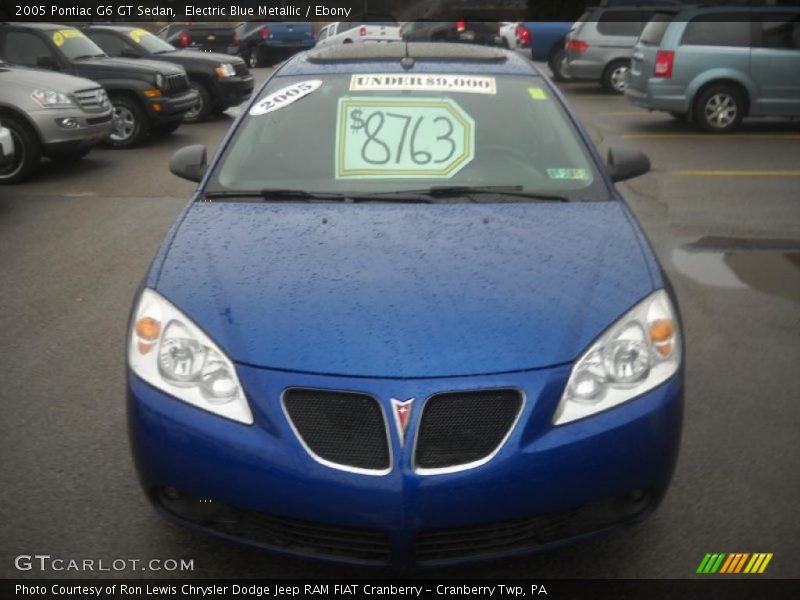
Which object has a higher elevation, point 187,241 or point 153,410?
point 187,241

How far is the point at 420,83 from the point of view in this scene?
179 inches

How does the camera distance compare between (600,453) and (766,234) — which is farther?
(766,234)

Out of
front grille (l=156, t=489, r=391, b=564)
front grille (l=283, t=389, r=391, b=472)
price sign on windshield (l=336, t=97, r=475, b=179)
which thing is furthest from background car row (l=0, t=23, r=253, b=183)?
front grille (l=283, t=389, r=391, b=472)

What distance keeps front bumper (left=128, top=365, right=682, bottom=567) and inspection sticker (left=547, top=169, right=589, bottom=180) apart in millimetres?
1400

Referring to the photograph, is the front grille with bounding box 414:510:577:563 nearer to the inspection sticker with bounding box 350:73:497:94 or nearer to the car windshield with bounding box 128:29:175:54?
the inspection sticker with bounding box 350:73:497:94

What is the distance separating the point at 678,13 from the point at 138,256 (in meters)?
10.1

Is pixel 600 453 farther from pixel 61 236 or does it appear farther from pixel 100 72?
pixel 100 72

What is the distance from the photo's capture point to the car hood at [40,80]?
11.0m

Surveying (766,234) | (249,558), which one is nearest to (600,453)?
(249,558)

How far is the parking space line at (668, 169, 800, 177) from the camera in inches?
432

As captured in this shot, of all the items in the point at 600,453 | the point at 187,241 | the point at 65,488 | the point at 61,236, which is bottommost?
the point at 61,236

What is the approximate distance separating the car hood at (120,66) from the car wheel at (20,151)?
9.79 ft

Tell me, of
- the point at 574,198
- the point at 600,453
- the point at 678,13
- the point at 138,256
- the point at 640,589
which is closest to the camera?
the point at 600,453

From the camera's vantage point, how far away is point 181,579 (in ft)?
10.5
